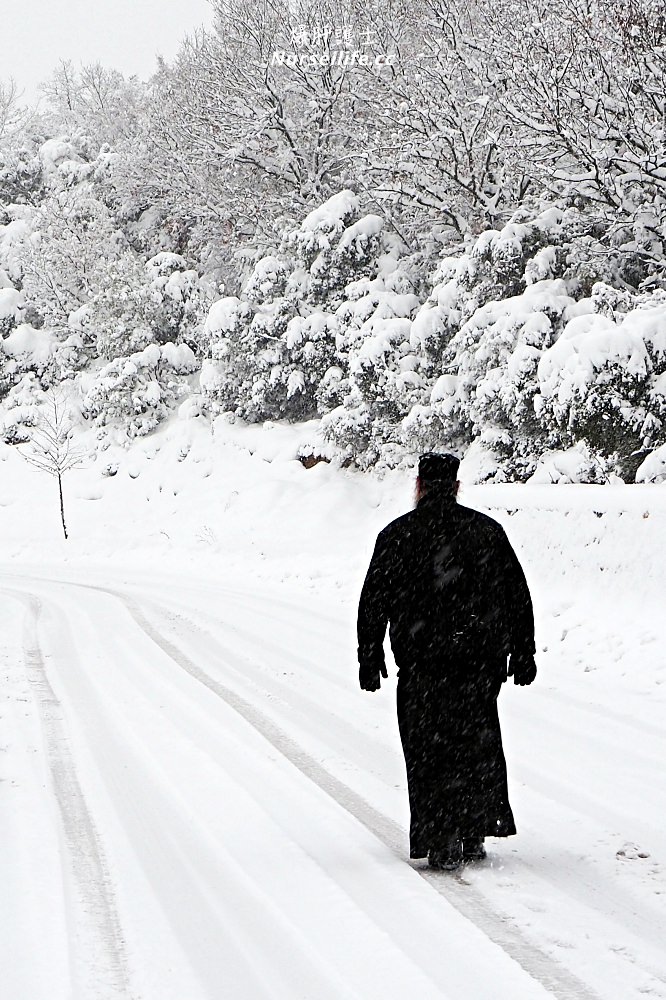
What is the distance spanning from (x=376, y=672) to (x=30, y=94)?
70058mm

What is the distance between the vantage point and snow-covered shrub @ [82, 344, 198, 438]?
34531 millimetres

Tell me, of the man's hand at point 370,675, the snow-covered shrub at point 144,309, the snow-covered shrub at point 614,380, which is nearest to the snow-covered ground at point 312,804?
the man's hand at point 370,675

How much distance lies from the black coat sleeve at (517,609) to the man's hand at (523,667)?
0.5 inches

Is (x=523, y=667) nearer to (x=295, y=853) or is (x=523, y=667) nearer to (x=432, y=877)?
(x=432, y=877)

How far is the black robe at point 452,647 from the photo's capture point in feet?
14.9

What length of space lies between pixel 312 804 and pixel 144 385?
30810 millimetres

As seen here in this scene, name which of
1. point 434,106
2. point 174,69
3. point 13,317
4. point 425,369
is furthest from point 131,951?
point 174,69

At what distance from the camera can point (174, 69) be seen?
45.0 m

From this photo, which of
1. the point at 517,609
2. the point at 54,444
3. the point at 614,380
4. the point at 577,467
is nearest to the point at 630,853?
the point at 517,609

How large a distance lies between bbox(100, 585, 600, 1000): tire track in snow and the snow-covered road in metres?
0.01

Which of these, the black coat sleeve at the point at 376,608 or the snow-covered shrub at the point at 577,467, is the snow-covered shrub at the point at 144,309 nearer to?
the snow-covered shrub at the point at 577,467

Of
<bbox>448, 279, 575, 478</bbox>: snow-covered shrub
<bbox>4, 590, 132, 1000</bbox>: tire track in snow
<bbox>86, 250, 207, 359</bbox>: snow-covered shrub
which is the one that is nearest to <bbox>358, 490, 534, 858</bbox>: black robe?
<bbox>4, 590, 132, 1000</bbox>: tire track in snow

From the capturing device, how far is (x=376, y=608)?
467cm

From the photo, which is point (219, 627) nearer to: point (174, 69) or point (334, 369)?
point (334, 369)
